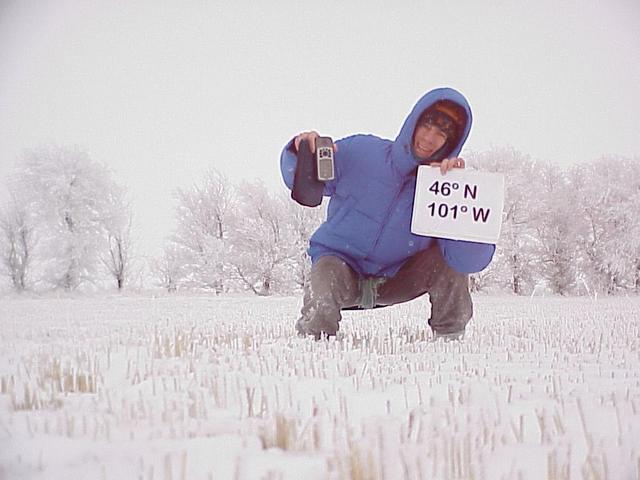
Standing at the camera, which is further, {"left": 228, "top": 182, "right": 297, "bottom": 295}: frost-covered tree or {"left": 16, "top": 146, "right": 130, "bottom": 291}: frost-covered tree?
{"left": 228, "top": 182, "right": 297, "bottom": 295}: frost-covered tree

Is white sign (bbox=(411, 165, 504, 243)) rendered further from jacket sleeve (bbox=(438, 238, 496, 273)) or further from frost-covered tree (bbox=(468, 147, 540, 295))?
frost-covered tree (bbox=(468, 147, 540, 295))

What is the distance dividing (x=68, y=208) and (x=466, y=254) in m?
2.02

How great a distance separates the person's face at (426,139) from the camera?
2.04m

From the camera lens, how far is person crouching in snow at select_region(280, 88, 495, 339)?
2.03 m

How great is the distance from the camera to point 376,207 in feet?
6.98

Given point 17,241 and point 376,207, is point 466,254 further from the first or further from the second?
point 17,241

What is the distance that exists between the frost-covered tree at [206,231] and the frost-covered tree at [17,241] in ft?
6.46

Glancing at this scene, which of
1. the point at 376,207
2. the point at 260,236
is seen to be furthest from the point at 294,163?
the point at 260,236

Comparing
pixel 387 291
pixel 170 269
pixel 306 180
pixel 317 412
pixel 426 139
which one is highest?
pixel 426 139

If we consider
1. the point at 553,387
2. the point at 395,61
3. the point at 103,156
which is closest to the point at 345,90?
the point at 395,61

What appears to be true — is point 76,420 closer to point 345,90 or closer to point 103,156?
point 103,156

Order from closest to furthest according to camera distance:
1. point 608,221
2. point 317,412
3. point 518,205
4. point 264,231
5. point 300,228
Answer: point 317,412 < point 608,221 < point 300,228 < point 264,231 < point 518,205

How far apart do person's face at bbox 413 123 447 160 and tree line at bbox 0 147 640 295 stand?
4.71 ft


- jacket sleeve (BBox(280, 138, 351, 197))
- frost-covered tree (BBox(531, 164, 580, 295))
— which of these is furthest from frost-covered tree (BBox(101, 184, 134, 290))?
frost-covered tree (BBox(531, 164, 580, 295))
